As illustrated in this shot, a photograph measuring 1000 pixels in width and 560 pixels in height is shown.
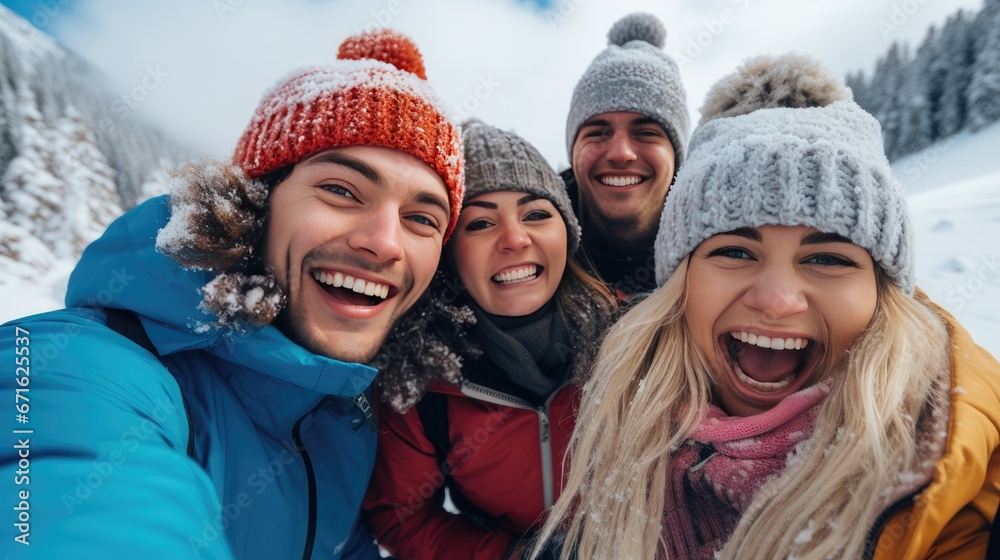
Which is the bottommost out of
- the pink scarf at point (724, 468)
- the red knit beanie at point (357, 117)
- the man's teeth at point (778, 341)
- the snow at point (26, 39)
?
the pink scarf at point (724, 468)

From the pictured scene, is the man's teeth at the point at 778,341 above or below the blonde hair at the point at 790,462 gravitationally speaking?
above

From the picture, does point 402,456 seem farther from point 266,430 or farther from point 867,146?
point 867,146

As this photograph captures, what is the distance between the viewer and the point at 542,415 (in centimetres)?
236

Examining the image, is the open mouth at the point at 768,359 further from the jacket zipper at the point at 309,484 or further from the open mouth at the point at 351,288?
the jacket zipper at the point at 309,484

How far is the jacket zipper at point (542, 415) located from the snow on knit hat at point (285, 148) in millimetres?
820

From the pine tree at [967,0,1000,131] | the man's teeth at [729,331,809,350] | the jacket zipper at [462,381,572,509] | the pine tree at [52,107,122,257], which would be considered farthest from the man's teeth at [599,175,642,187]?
the pine tree at [967,0,1000,131]

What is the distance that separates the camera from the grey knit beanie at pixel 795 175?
1.58 m

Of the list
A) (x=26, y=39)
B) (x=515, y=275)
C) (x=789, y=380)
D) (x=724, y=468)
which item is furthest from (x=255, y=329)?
(x=26, y=39)

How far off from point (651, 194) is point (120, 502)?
3.24 m

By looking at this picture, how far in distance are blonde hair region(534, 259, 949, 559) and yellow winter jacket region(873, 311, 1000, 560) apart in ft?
0.33

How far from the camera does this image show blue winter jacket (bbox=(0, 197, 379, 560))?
3.46 ft

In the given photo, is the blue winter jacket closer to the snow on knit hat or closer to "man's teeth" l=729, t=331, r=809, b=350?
the snow on knit hat

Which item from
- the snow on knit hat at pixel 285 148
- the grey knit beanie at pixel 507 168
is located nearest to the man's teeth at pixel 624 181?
the grey knit beanie at pixel 507 168

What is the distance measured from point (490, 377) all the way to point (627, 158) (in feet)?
6.27
